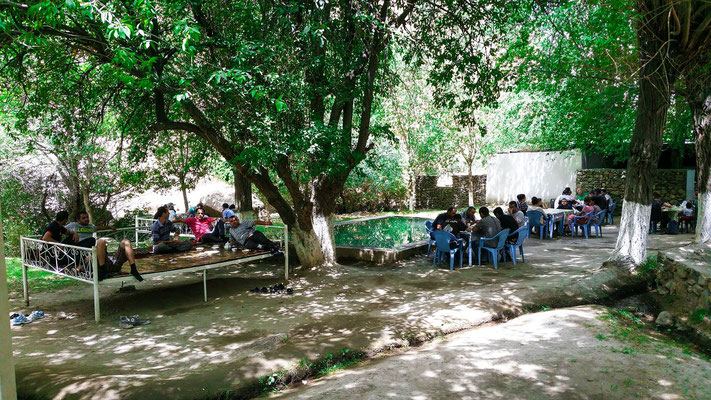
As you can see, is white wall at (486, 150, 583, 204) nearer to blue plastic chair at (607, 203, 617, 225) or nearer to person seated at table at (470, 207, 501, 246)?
blue plastic chair at (607, 203, 617, 225)

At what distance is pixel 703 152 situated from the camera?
9.17m

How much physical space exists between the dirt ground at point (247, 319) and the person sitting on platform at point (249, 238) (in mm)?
699

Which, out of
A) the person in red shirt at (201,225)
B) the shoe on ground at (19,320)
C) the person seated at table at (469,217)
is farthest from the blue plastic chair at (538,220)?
the shoe on ground at (19,320)

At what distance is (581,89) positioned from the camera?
1314 cm

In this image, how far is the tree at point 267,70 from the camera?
21.9 ft

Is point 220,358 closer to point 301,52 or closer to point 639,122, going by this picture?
point 301,52

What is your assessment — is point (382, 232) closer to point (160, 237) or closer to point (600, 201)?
point (600, 201)

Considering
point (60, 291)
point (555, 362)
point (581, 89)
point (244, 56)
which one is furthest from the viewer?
point (581, 89)

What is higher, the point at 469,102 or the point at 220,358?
the point at 469,102

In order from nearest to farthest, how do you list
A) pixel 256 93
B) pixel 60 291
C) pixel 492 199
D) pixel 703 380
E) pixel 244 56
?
pixel 703 380 → pixel 256 93 → pixel 244 56 → pixel 60 291 → pixel 492 199

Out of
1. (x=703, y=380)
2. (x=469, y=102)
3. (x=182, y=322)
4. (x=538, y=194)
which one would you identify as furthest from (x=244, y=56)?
(x=538, y=194)

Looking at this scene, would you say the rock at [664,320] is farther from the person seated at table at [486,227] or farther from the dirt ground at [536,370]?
the person seated at table at [486,227]

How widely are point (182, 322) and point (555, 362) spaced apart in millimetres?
4855

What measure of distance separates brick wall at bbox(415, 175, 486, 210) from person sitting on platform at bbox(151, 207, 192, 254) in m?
16.4
